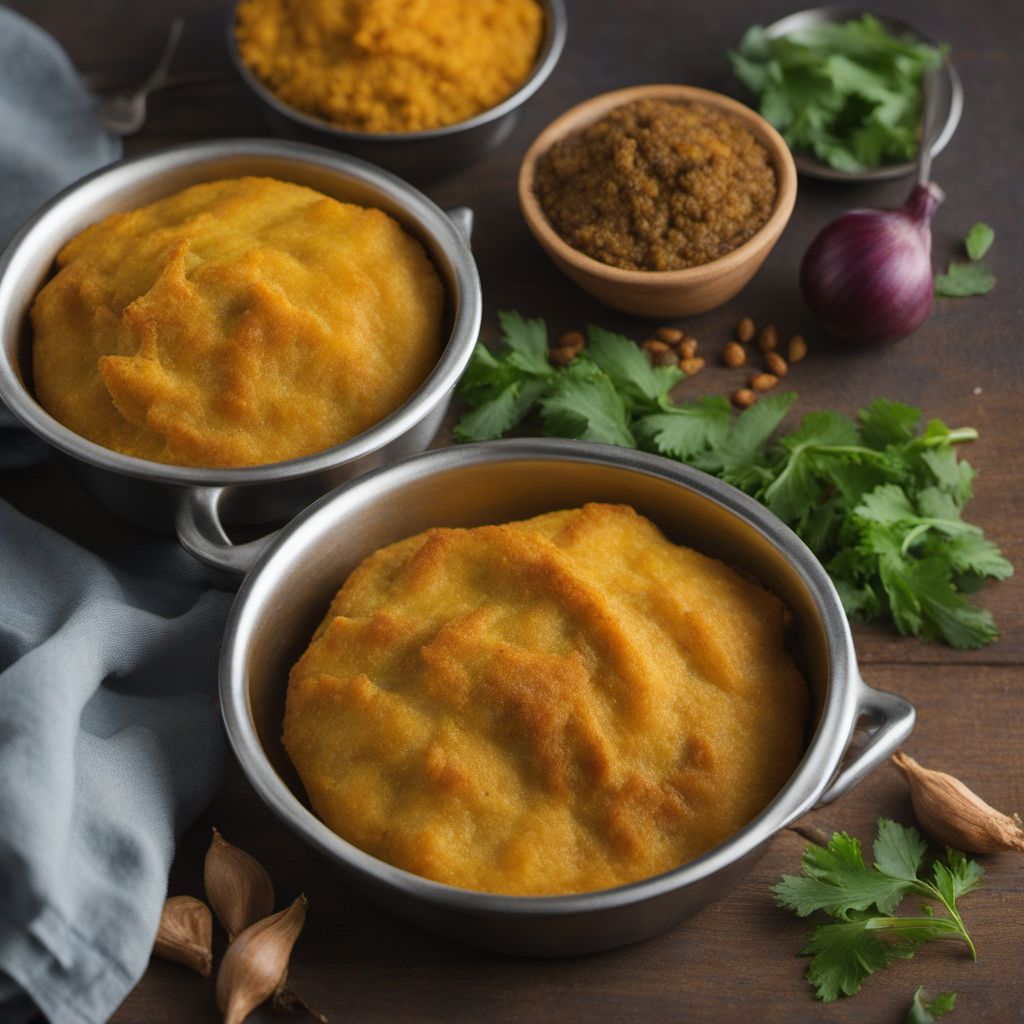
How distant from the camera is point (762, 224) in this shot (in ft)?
10.1

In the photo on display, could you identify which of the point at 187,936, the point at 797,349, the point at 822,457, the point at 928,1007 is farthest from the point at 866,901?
the point at 797,349

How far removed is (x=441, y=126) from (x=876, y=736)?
1808mm

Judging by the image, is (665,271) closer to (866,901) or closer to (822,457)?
(822,457)

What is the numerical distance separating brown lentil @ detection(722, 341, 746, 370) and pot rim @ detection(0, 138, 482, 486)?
64cm

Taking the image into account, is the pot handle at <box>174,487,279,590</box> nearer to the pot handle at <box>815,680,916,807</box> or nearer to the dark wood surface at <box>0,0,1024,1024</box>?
the dark wood surface at <box>0,0,1024,1024</box>

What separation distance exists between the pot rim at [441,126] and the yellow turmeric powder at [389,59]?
2cm

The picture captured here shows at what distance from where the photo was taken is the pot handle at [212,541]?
2.48 m

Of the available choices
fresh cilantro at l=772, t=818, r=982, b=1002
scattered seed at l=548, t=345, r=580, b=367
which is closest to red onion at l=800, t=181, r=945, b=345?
scattered seed at l=548, t=345, r=580, b=367

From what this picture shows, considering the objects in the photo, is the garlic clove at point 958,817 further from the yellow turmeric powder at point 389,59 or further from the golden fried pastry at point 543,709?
the yellow turmeric powder at point 389,59

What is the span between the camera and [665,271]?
3057 millimetres

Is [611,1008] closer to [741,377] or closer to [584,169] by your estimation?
[741,377]

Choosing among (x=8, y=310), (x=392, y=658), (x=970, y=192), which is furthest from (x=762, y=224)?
(x=8, y=310)

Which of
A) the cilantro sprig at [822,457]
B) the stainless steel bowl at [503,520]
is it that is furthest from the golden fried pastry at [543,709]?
the cilantro sprig at [822,457]

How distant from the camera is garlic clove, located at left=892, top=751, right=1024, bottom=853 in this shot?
2354mm
